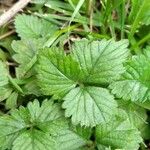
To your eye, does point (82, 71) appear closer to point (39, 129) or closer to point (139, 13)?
point (39, 129)

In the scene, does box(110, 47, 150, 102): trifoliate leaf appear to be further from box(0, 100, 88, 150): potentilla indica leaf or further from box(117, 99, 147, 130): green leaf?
box(0, 100, 88, 150): potentilla indica leaf

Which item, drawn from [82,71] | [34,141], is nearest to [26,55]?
[82,71]

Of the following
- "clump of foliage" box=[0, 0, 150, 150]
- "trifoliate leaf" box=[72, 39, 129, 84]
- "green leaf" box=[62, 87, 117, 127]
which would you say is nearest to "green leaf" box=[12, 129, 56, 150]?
"clump of foliage" box=[0, 0, 150, 150]

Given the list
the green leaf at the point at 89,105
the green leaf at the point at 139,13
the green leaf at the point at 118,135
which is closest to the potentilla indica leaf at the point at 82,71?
the green leaf at the point at 89,105

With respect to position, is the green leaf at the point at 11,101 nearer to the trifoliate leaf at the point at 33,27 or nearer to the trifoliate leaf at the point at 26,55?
the trifoliate leaf at the point at 26,55

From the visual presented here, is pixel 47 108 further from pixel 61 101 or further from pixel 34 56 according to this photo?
pixel 34 56

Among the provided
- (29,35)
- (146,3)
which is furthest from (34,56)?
(146,3)
